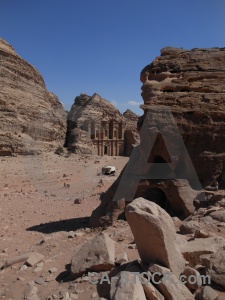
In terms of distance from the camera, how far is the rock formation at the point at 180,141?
A: 7512 mm

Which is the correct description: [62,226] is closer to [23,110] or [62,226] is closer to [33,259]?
[33,259]

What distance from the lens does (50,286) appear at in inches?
164

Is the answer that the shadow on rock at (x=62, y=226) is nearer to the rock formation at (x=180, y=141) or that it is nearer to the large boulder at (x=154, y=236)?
the rock formation at (x=180, y=141)

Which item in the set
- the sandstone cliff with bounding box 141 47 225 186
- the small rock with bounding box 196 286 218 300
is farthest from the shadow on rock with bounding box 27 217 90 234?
the small rock with bounding box 196 286 218 300

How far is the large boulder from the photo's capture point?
11.6 ft

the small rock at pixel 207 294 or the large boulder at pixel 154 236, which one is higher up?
the large boulder at pixel 154 236

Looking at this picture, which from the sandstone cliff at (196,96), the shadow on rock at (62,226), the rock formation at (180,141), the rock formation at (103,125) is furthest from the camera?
the rock formation at (103,125)

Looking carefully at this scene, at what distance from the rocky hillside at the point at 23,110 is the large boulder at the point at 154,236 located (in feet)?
70.1

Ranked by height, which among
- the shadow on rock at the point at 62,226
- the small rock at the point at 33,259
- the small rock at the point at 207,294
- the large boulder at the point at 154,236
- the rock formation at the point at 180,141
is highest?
the rock formation at the point at 180,141

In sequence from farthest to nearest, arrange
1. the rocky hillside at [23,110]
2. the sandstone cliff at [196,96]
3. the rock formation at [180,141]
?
the rocky hillside at [23,110] < the sandstone cliff at [196,96] < the rock formation at [180,141]

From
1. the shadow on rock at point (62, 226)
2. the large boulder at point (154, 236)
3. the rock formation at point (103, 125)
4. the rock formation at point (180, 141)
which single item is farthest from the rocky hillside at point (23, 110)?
the large boulder at point (154, 236)

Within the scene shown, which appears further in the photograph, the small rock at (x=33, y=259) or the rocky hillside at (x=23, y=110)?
the rocky hillside at (x=23, y=110)

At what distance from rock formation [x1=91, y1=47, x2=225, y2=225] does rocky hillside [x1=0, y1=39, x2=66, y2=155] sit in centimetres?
1784

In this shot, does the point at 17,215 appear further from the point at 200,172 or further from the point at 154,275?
the point at 154,275
